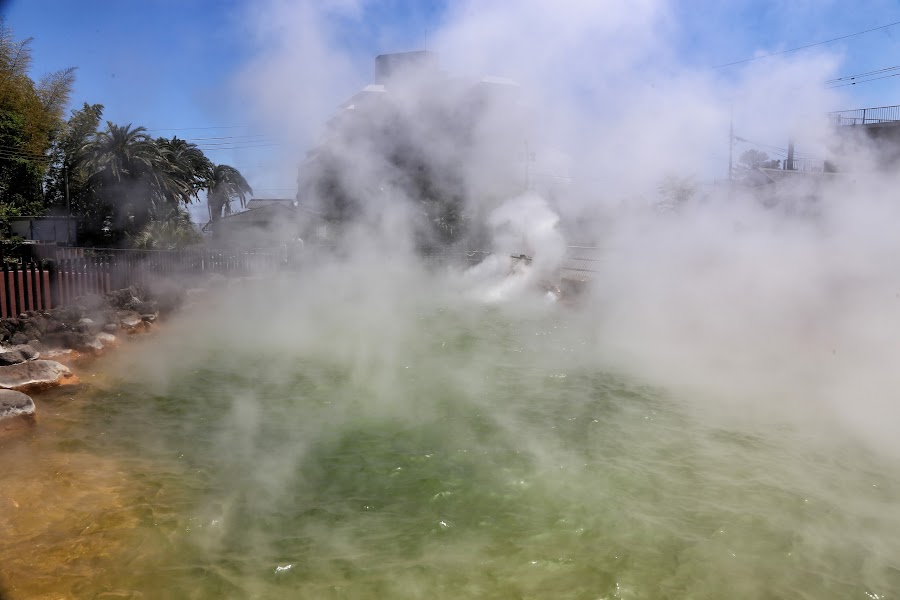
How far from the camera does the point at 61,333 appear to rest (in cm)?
798

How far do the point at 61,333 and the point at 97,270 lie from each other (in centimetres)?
313

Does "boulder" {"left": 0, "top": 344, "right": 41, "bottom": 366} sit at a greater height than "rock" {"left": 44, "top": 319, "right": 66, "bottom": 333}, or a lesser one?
lesser

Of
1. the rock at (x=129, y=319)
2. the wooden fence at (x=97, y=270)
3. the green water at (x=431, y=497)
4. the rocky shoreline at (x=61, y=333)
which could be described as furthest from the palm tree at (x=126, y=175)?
the green water at (x=431, y=497)

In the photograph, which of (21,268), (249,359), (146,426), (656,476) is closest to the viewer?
(656,476)

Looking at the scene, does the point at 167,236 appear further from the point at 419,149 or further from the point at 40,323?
the point at 40,323

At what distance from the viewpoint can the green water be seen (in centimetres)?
302

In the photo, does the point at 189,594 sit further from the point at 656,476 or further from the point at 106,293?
the point at 106,293

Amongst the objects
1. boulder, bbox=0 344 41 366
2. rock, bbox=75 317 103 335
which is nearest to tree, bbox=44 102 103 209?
rock, bbox=75 317 103 335

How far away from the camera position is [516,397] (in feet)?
20.1

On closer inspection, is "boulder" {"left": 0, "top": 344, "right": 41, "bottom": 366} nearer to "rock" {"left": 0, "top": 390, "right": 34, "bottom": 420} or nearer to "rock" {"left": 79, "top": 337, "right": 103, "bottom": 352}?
"rock" {"left": 79, "top": 337, "right": 103, "bottom": 352}

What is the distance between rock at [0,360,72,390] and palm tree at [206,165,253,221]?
31432 millimetres

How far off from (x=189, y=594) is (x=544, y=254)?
41.9ft

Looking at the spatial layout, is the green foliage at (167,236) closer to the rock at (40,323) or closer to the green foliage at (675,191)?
the rock at (40,323)

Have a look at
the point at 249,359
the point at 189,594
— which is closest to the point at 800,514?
the point at 189,594
